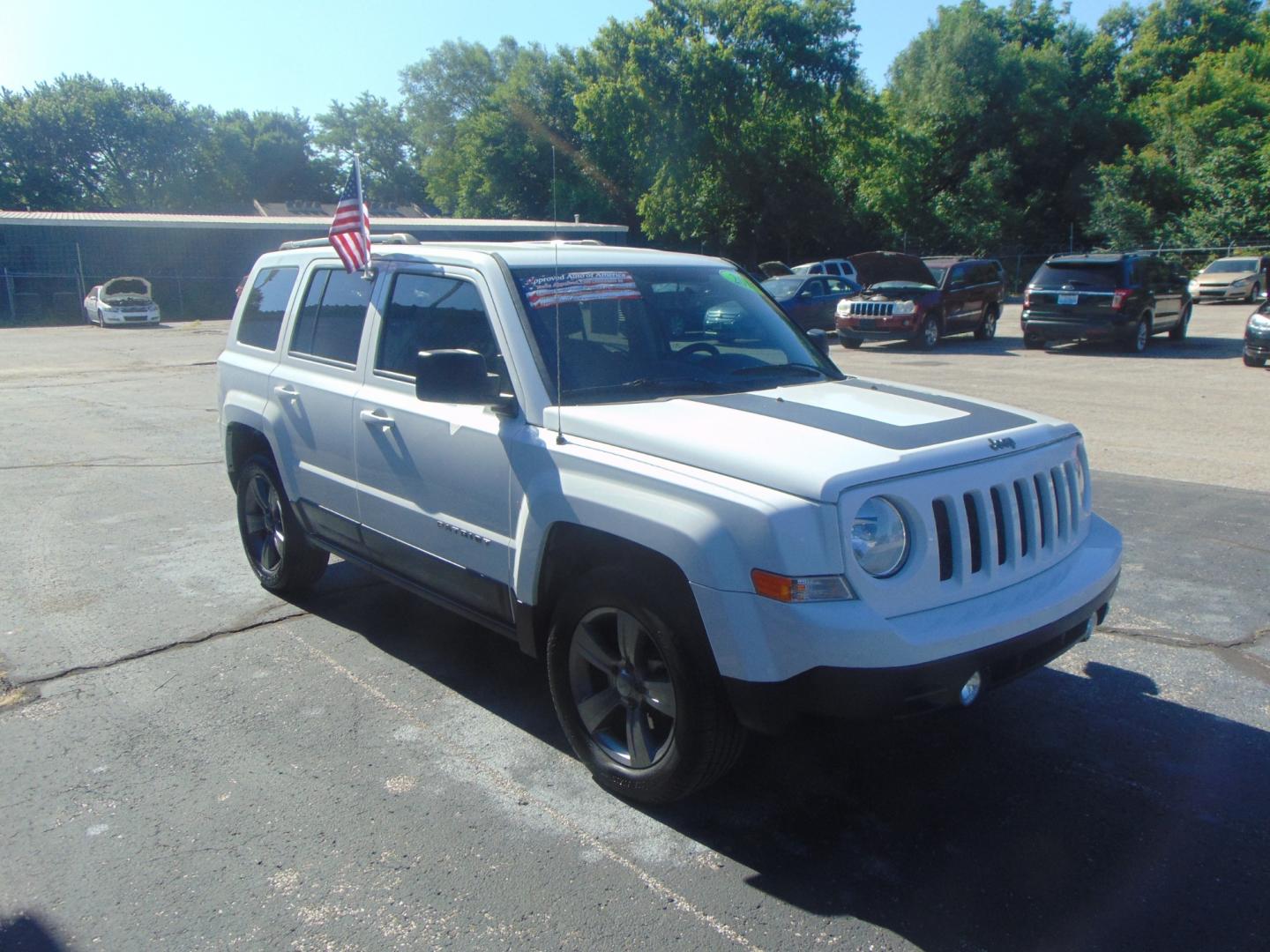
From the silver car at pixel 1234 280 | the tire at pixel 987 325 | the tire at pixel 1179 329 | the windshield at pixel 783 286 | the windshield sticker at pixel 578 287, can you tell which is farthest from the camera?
the silver car at pixel 1234 280

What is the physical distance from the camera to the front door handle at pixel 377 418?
14.7 feet

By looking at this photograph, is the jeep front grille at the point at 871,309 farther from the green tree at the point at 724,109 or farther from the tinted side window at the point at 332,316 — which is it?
the green tree at the point at 724,109

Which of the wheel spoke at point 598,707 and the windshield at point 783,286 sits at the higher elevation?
the windshield at point 783,286

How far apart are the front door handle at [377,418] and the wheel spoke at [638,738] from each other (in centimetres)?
170

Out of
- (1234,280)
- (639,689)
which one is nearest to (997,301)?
(1234,280)

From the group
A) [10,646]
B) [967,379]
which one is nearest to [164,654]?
[10,646]

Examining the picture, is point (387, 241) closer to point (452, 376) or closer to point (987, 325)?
point (452, 376)

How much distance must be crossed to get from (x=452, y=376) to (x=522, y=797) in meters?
1.51

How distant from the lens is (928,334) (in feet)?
71.2

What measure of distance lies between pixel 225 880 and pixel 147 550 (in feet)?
13.7

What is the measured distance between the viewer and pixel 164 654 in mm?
5043

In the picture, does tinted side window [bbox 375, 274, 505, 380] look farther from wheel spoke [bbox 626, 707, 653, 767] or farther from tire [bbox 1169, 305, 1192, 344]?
tire [bbox 1169, 305, 1192, 344]

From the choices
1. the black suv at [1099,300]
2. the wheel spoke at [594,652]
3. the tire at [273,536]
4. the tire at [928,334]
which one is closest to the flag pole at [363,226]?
the tire at [273,536]

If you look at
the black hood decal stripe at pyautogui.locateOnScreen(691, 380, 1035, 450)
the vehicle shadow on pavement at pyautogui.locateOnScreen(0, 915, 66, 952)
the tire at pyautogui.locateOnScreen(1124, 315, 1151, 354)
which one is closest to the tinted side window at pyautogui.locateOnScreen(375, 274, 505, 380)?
the black hood decal stripe at pyautogui.locateOnScreen(691, 380, 1035, 450)
